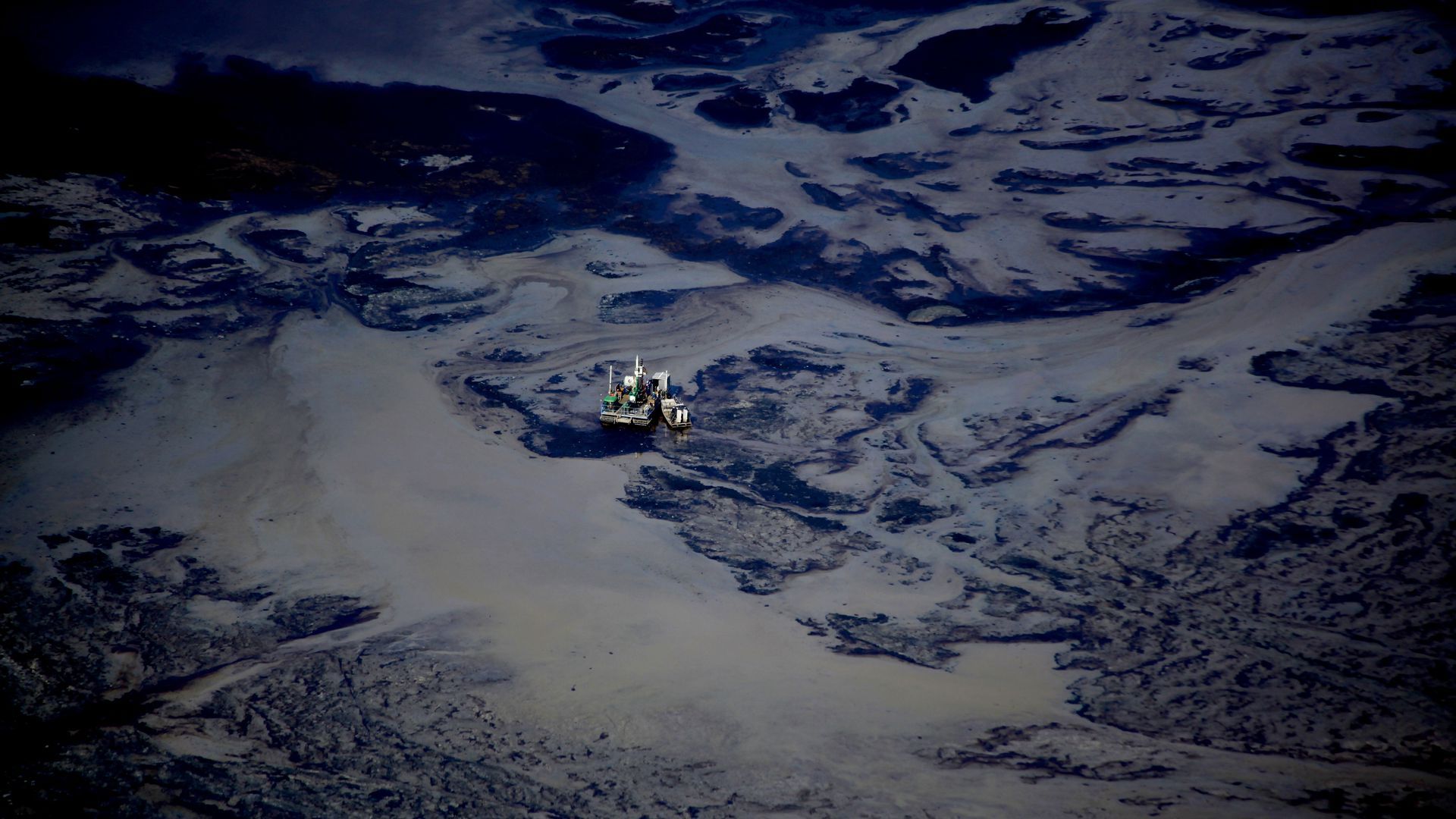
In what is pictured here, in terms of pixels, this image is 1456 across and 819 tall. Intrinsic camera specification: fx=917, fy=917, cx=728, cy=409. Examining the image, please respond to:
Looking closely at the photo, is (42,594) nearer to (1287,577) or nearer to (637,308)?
(637,308)

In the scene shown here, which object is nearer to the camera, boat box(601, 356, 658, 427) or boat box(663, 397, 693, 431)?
boat box(601, 356, 658, 427)

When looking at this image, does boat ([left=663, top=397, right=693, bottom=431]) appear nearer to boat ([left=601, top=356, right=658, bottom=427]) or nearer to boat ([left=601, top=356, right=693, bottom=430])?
boat ([left=601, top=356, right=693, bottom=430])

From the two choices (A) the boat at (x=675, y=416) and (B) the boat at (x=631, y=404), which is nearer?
(B) the boat at (x=631, y=404)

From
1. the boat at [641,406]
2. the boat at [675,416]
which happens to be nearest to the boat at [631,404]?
the boat at [641,406]

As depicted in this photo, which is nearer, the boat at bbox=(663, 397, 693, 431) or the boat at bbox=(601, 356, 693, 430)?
the boat at bbox=(601, 356, 693, 430)

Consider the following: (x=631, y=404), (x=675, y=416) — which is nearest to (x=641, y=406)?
(x=631, y=404)

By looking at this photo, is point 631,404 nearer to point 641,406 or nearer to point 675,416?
point 641,406

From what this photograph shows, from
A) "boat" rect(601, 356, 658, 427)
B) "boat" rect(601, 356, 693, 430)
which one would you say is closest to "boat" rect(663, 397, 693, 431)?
"boat" rect(601, 356, 693, 430)

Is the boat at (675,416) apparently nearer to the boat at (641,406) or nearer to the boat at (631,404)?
the boat at (641,406)
